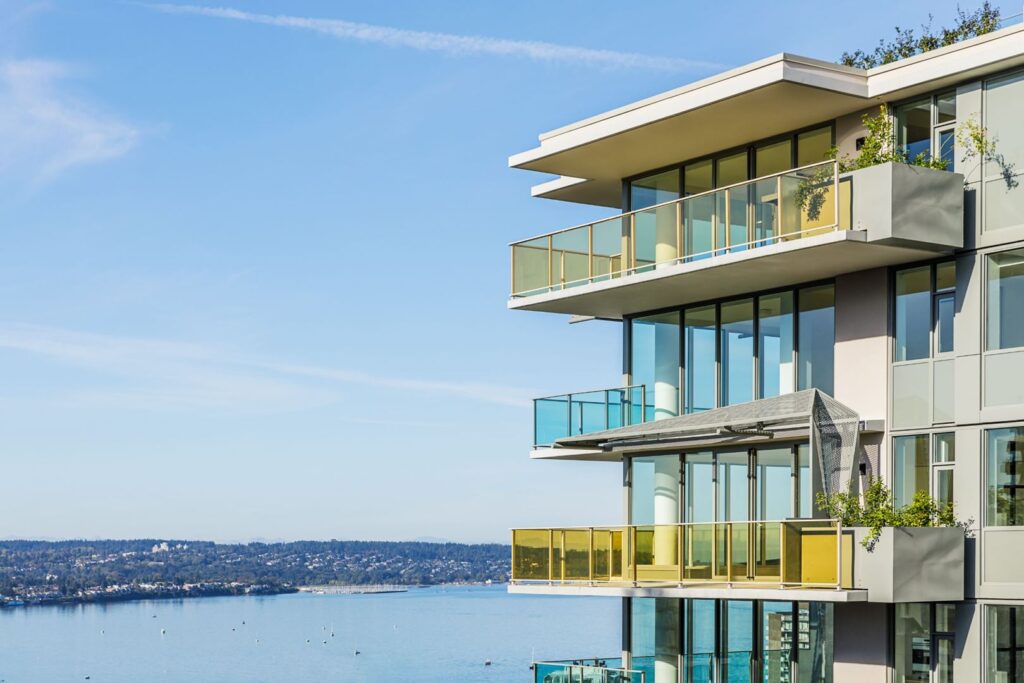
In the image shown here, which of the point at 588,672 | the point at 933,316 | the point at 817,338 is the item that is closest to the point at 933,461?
the point at 933,316

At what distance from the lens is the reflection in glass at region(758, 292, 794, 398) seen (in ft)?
84.2

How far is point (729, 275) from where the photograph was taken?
25.4 meters

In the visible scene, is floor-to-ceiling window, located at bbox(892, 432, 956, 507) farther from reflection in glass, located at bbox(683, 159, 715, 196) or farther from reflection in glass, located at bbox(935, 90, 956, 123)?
reflection in glass, located at bbox(683, 159, 715, 196)

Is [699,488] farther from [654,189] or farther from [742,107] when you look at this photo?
[742,107]

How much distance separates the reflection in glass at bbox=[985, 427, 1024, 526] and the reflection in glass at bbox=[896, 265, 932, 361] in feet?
5.94

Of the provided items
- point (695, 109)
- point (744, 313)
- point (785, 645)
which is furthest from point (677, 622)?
point (695, 109)

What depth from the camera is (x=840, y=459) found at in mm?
22953

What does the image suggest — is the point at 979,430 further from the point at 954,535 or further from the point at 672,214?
the point at 672,214

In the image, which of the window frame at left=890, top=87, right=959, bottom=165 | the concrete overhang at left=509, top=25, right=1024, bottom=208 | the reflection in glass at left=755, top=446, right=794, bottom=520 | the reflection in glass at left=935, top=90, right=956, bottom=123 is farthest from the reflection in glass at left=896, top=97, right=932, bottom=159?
the reflection in glass at left=755, top=446, right=794, bottom=520

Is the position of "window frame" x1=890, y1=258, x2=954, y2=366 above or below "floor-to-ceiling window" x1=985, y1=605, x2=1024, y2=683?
above

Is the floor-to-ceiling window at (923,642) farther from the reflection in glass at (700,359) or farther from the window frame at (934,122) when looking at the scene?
the window frame at (934,122)

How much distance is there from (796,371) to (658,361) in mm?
3553

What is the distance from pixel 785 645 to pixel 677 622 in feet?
8.30

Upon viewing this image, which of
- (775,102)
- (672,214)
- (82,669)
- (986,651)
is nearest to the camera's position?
(986,651)
